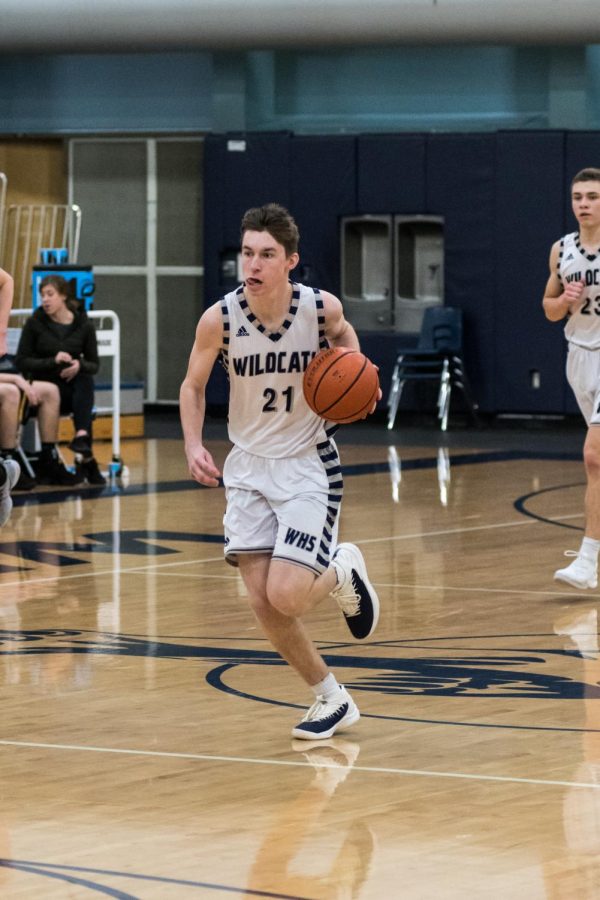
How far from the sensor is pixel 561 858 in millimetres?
4387

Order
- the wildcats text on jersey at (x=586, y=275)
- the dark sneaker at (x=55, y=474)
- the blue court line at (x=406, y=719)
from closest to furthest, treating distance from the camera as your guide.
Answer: the blue court line at (x=406, y=719), the wildcats text on jersey at (x=586, y=275), the dark sneaker at (x=55, y=474)

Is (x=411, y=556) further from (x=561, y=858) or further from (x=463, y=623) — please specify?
(x=561, y=858)

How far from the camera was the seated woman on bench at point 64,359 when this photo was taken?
13.4 meters

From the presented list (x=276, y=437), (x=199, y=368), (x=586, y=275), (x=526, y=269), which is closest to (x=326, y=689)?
(x=276, y=437)

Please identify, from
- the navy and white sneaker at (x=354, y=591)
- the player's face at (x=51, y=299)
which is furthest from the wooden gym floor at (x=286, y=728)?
the player's face at (x=51, y=299)

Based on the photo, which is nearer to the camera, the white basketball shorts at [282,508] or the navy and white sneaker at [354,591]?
the white basketball shorts at [282,508]

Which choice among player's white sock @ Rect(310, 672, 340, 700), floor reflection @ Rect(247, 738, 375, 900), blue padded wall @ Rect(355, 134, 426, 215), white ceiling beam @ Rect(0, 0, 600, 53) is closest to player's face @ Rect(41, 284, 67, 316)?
white ceiling beam @ Rect(0, 0, 600, 53)

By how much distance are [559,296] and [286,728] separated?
373 centimetres

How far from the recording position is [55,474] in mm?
13484

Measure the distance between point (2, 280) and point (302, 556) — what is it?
4722 millimetres

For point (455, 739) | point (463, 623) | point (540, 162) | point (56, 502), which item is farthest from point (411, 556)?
point (540, 162)

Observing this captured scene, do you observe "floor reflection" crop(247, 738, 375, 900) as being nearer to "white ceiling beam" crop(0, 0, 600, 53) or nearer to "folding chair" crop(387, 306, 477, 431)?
"folding chair" crop(387, 306, 477, 431)

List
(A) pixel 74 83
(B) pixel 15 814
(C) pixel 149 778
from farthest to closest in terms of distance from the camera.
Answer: (A) pixel 74 83, (C) pixel 149 778, (B) pixel 15 814

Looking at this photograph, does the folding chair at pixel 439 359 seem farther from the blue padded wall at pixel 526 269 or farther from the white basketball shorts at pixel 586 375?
the white basketball shorts at pixel 586 375
